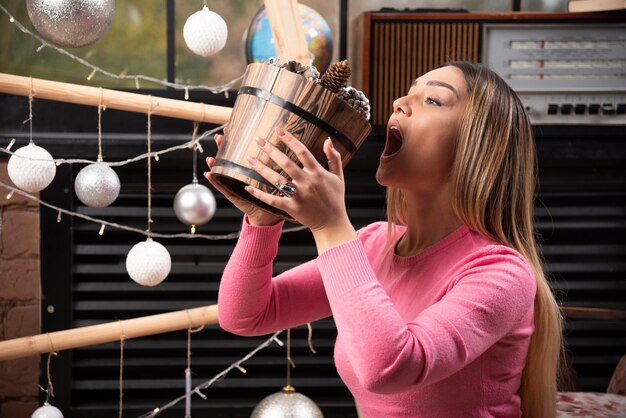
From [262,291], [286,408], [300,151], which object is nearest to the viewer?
[300,151]

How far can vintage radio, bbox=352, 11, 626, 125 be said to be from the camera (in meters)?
2.55

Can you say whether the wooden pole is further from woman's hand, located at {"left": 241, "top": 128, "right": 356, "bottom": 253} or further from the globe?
woman's hand, located at {"left": 241, "top": 128, "right": 356, "bottom": 253}

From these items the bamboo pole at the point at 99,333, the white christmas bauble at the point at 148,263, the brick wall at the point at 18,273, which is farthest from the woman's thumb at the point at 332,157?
the brick wall at the point at 18,273

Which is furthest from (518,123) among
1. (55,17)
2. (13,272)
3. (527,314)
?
(13,272)

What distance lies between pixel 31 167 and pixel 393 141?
89 centimetres

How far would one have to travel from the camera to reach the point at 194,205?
2.15m

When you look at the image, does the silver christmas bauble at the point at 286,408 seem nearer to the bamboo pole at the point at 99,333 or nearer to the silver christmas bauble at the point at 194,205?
the bamboo pole at the point at 99,333

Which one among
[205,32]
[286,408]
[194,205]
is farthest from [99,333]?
[205,32]

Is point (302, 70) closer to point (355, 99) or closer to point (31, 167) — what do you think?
point (355, 99)

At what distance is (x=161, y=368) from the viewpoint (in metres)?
2.83

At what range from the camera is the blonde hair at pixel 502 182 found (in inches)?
51.6

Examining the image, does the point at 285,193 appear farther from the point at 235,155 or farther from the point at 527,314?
the point at 527,314

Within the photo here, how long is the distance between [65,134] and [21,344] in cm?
78

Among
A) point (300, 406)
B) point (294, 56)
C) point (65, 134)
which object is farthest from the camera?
point (65, 134)
